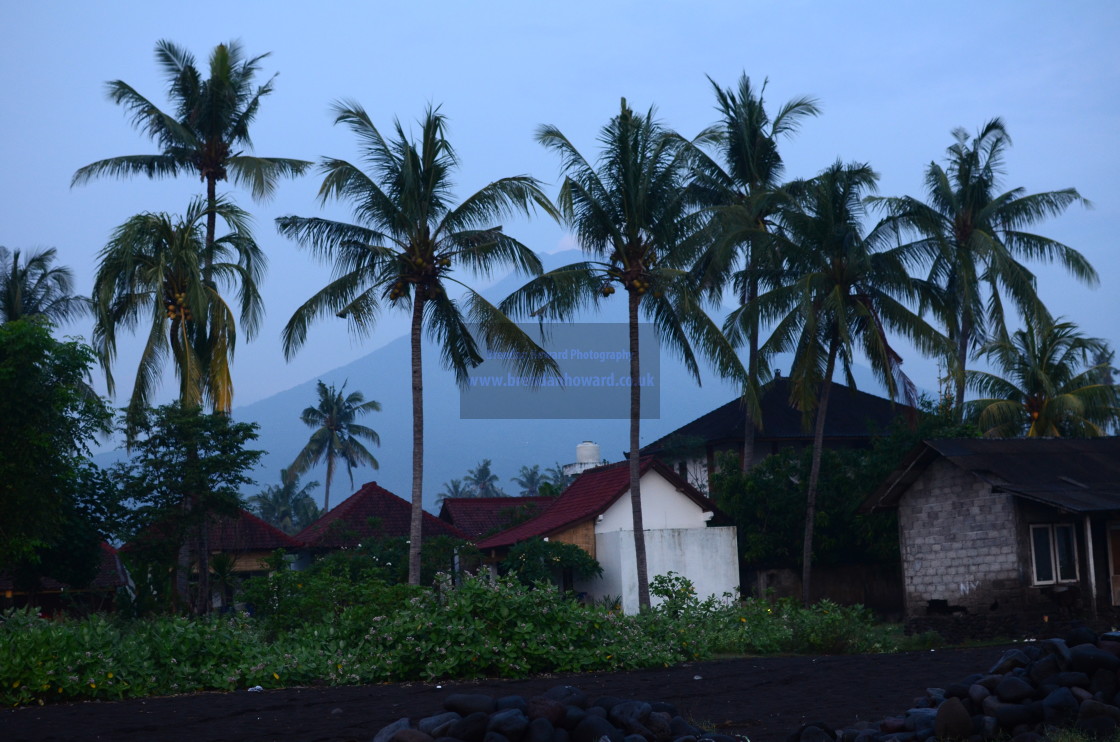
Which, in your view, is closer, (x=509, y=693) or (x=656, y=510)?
(x=509, y=693)

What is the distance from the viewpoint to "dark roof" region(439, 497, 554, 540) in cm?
4438

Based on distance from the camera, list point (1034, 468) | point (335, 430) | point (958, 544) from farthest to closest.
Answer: point (335, 430), point (958, 544), point (1034, 468)

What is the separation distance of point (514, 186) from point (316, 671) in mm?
11838

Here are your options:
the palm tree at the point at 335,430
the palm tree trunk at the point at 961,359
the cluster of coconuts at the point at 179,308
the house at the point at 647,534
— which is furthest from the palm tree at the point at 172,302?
the palm tree at the point at 335,430

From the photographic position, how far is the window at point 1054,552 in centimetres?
2395

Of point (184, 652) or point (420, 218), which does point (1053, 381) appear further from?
point (184, 652)

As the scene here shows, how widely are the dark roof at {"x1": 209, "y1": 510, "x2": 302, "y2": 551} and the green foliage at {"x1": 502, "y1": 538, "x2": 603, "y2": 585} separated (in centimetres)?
1281

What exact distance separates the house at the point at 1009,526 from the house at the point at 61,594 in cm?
1915

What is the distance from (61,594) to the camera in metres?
29.4

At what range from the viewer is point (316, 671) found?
15648 mm

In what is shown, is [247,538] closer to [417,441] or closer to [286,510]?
[417,441]

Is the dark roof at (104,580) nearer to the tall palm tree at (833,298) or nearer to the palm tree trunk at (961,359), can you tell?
the tall palm tree at (833,298)

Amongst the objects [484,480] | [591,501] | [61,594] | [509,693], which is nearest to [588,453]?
[591,501]

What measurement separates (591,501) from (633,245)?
11.9 metres
